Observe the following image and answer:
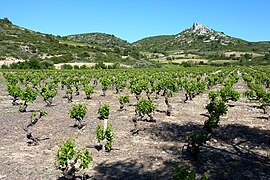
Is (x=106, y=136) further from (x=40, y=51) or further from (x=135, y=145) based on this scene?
(x=40, y=51)

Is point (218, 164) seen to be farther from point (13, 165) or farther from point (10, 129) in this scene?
point (10, 129)

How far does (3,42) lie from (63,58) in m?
21.3

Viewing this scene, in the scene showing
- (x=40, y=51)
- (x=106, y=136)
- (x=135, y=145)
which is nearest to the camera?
(x=106, y=136)

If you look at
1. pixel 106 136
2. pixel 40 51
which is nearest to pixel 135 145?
pixel 106 136

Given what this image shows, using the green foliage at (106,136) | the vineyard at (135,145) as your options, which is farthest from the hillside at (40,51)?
the green foliage at (106,136)

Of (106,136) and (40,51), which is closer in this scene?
(106,136)

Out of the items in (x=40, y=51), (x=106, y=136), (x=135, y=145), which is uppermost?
(x=40, y=51)

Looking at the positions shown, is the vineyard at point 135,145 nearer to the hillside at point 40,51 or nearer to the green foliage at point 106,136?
the green foliage at point 106,136

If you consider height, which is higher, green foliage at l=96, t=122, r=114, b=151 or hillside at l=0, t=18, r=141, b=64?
hillside at l=0, t=18, r=141, b=64

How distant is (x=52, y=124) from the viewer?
1554 centimetres

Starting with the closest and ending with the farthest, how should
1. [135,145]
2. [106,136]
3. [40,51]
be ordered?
[106,136] → [135,145] → [40,51]

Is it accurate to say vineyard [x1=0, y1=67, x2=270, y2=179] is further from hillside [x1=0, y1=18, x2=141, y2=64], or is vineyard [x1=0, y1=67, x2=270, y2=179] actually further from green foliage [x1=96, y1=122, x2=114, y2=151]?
hillside [x1=0, y1=18, x2=141, y2=64]

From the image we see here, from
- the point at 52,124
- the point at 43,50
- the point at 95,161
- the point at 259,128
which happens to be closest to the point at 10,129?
the point at 52,124

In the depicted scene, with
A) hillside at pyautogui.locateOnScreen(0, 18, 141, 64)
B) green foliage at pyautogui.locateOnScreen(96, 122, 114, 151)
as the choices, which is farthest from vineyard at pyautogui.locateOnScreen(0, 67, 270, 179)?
hillside at pyautogui.locateOnScreen(0, 18, 141, 64)
